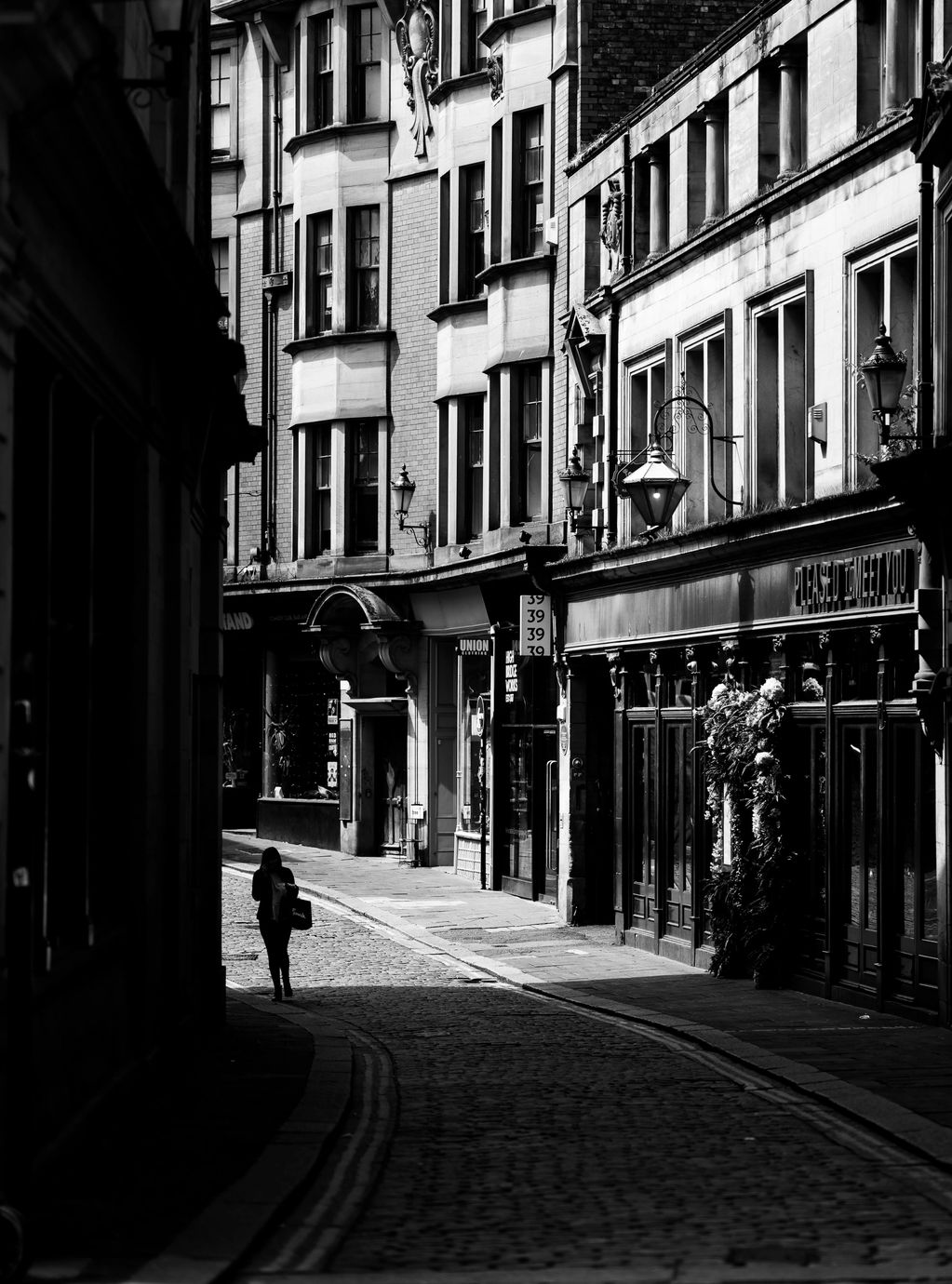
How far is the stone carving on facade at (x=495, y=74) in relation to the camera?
104 ft

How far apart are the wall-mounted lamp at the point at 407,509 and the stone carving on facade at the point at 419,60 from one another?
583cm

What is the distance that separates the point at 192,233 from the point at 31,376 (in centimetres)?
686

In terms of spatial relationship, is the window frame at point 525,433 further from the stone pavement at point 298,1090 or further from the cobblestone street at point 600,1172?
the cobblestone street at point 600,1172

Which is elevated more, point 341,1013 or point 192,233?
point 192,233

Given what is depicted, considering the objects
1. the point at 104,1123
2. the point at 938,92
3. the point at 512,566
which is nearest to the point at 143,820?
the point at 104,1123

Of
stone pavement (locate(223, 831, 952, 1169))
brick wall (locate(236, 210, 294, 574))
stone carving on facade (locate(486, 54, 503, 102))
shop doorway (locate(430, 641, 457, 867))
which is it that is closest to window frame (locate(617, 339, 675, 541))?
stone pavement (locate(223, 831, 952, 1169))

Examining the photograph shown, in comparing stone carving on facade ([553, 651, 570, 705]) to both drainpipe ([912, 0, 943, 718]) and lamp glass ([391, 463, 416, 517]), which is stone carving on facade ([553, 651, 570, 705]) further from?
drainpipe ([912, 0, 943, 718])

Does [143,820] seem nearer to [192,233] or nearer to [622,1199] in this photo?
[622,1199]

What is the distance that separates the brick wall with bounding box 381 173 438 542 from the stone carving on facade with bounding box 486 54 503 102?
407 centimetres

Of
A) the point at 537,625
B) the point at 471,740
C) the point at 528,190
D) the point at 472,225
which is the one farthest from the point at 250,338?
the point at 537,625

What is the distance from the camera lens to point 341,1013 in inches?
739

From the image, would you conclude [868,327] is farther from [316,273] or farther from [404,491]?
[316,273]

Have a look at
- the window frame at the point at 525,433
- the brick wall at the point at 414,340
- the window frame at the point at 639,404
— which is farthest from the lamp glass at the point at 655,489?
the brick wall at the point at 414,340

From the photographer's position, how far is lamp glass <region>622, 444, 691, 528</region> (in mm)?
21797
